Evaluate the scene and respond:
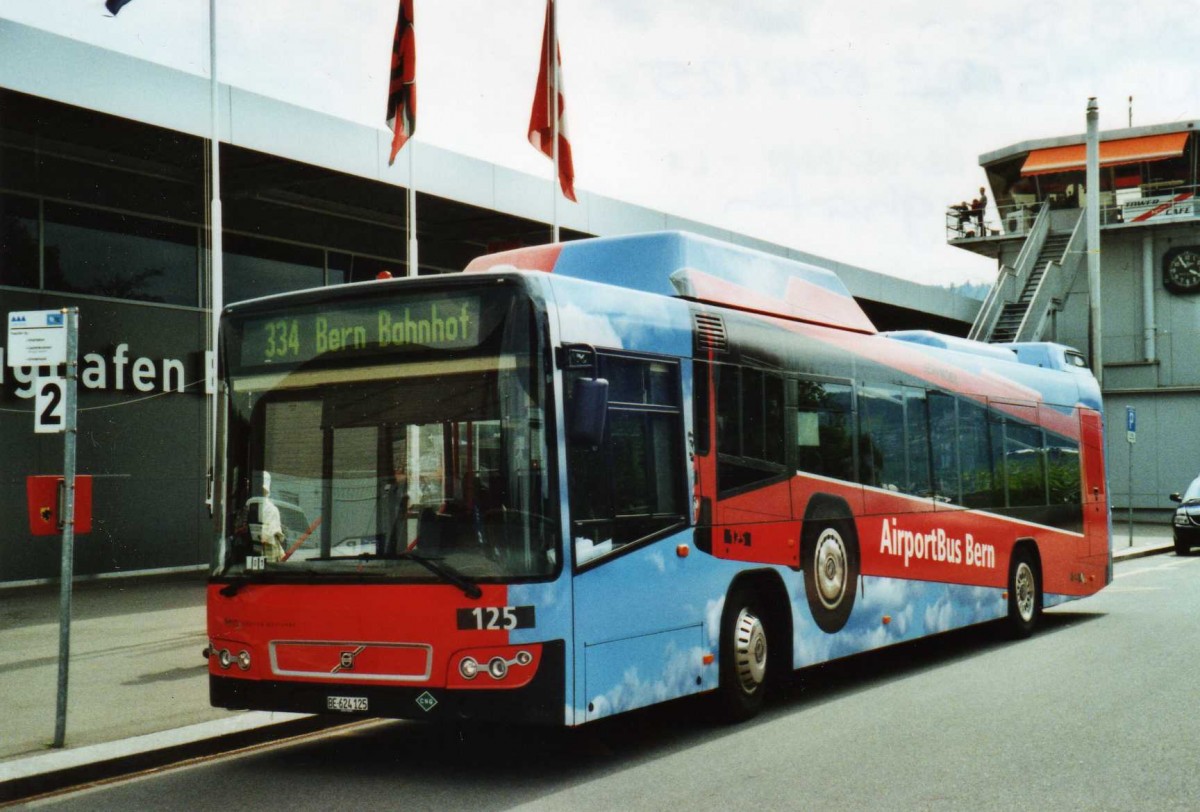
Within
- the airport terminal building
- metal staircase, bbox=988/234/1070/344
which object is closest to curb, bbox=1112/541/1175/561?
metal staircase, bbox=988/234/1070/344

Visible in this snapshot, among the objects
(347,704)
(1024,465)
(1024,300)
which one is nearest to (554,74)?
(1024,465)

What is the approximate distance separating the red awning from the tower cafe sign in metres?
33.0

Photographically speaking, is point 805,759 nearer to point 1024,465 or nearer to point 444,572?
point 444,572

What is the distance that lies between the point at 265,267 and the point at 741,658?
50.7 ft

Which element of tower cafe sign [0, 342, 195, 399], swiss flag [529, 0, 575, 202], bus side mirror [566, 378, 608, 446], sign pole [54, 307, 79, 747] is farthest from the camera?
swiss flag [529, 0, 575, 202]

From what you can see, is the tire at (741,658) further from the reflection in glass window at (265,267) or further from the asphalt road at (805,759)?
the reflection in glass window at (265,267)

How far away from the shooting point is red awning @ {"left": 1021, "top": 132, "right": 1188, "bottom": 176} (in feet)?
141

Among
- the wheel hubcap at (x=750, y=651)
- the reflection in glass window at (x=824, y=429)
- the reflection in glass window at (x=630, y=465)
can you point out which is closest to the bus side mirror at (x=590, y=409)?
the reflection in glass window at (x=630, y=465)

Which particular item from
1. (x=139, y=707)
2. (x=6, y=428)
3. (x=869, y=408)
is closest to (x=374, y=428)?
(x=139, y=707)

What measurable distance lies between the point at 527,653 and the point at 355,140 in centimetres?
1410

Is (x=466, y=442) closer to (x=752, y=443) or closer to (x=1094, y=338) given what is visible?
(x=752, y=443)

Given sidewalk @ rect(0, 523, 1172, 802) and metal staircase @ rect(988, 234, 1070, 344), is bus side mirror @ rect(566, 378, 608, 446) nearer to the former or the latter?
sidewalk @ rect(0, 523, 1172, 802)

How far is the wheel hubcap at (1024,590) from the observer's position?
14031 millimetres

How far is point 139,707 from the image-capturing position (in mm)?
9453
